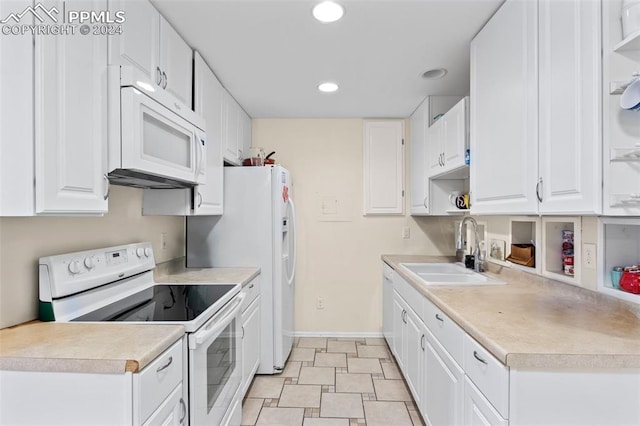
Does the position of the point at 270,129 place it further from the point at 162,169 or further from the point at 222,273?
the point at 162,169

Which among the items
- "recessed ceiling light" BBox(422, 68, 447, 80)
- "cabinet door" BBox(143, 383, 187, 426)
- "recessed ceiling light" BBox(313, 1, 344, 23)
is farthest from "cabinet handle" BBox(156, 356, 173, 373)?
"recessed ceiling light" BBox(422, 68, 447, 80)

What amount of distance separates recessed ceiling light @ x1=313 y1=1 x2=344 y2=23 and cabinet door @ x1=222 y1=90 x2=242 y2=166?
120 centimetres

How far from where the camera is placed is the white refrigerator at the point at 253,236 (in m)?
2.60

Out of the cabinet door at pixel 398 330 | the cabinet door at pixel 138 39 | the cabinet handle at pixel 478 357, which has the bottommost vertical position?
the cabinet door at pixel 398 330

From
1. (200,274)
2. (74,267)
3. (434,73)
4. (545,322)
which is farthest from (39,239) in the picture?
(434,73)

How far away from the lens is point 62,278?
4.38 feet

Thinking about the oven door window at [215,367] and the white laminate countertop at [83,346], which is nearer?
the white laminate countertop at [83,346]

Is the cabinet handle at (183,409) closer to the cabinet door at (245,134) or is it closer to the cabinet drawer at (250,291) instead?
the cabinet drawer at (250,291)

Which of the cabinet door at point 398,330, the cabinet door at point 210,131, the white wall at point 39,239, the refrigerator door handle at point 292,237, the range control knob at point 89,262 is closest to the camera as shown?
the white wall at point 39,239

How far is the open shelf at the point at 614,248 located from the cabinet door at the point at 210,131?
2.11 m

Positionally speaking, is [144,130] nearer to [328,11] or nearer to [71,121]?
[71,121]

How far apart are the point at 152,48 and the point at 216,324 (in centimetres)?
136

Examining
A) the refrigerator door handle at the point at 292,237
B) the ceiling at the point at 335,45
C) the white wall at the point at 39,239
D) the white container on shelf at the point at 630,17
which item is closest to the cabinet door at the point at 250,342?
the refrigerator door handle at the point at 292,237

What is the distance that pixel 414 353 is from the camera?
2105mm
